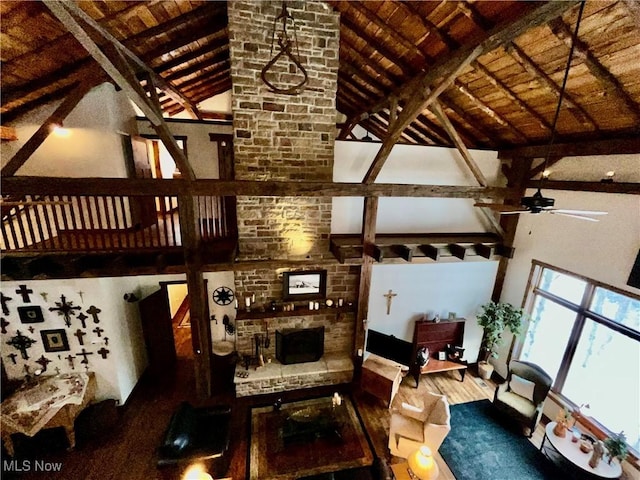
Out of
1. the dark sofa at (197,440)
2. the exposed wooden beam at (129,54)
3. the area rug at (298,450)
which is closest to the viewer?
the exposed wooden beam at (129,54)

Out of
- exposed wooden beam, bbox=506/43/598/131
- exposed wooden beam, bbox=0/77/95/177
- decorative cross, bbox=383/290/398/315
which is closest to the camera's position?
exposed wooden beam, bbox=0/77/95/177

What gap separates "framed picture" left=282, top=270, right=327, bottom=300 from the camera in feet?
17.0

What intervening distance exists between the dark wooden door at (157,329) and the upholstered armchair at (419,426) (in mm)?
4349

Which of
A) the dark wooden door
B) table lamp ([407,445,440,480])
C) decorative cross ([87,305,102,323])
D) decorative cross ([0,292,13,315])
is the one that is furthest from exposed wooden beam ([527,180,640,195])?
decorative cross ([0,292,13,315])

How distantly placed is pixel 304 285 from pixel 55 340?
3891 millimetres

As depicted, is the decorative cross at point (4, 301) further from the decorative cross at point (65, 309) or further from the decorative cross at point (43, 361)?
the decorative cross at point (43, 361)

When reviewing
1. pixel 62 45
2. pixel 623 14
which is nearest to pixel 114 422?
pixel 62 45

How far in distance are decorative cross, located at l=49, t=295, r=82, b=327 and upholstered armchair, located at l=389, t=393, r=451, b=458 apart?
200 inches

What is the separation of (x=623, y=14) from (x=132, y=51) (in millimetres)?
5311

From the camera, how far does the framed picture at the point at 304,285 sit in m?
5.18

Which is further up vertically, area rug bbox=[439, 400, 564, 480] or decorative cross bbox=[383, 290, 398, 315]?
decorative cross bbox=[383, 290, 398, 315]

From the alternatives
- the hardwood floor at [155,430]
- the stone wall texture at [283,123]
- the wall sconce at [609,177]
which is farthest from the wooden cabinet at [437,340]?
the wall sconce at [609,177]

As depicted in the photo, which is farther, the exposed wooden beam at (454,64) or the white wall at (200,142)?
the white wall at (200,142)

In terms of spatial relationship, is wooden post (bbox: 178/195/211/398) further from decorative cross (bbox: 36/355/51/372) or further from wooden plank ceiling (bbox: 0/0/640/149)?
decorative cross (bbox: 36/355/51/372)
